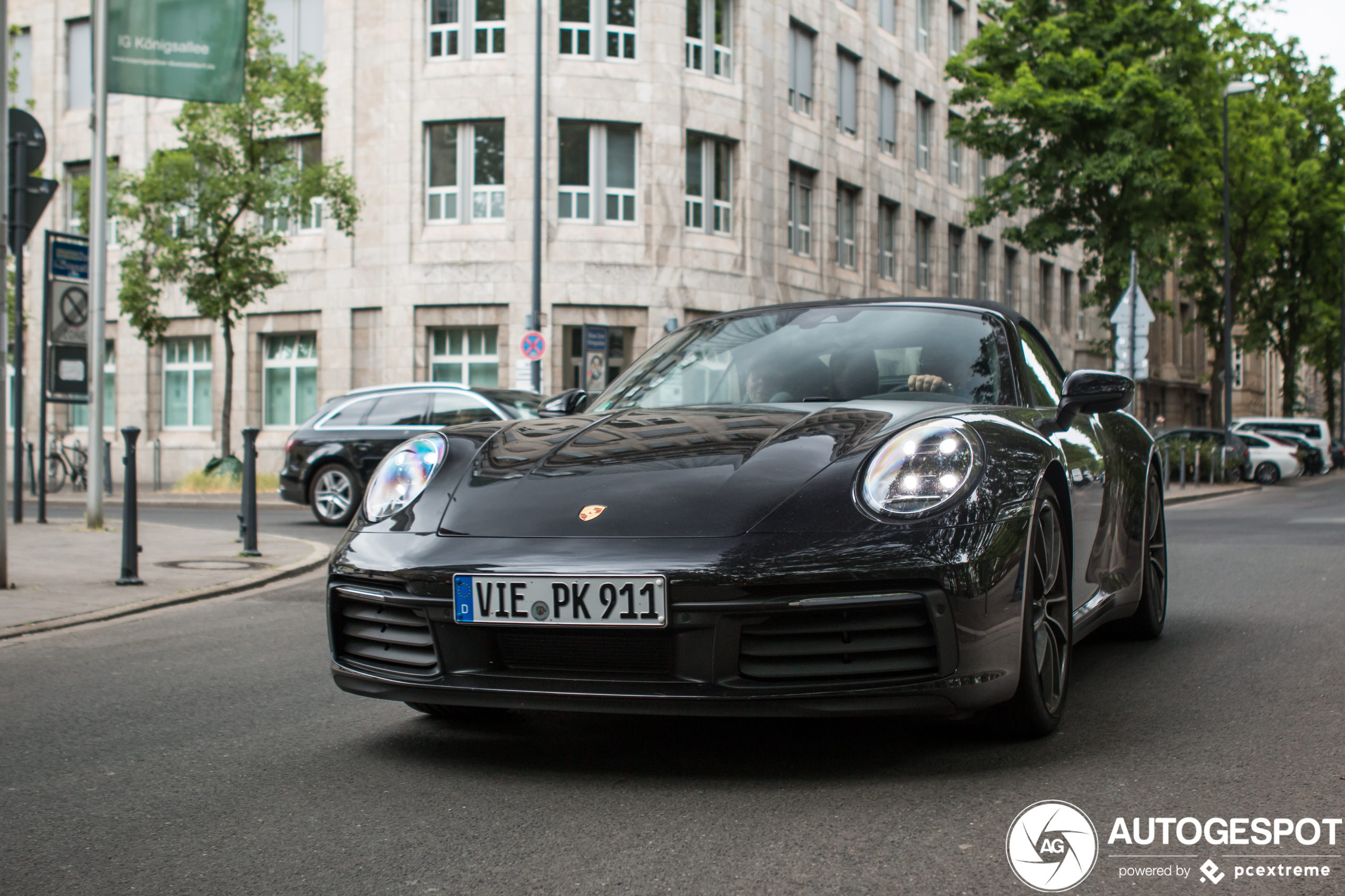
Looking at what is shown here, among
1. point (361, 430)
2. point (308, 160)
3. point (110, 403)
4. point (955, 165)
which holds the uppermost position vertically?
point (955, 165)

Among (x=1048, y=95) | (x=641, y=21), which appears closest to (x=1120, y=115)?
(x=1048, y=95)

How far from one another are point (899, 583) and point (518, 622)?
2.98 feet

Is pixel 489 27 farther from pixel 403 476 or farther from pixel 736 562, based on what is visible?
pixel 736 562

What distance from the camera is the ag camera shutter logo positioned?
2568mm

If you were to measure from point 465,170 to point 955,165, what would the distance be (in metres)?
18.9

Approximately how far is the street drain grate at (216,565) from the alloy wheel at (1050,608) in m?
6.77

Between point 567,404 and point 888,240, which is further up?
point 888,240

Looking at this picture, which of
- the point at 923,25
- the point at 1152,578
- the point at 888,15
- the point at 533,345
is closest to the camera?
the point at 1152,578

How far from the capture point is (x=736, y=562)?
10.3 ft

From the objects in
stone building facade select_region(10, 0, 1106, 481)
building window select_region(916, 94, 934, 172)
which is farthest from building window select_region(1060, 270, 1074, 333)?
stone building facade select_region(10, 0, 1106, 481)

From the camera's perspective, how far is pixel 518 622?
3.23 metres

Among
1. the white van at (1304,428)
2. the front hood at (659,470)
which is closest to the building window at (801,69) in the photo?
the white van at (1304,428)

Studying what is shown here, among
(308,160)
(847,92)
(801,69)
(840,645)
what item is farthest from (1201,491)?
(840,645)

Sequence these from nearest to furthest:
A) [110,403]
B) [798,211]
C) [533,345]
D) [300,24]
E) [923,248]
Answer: [533,345]
[300,24]
[798,211]
[110,403]
[923,248]
